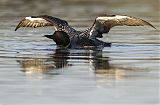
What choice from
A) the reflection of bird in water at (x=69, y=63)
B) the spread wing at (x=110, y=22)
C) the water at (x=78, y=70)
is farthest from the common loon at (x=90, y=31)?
the reflection of bird in water at (x=69, y=63)

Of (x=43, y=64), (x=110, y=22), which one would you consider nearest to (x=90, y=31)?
(x=110, y=22)

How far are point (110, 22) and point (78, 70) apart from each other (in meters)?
4.57

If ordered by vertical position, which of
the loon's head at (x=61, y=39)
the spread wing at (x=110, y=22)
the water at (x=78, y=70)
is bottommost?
the water at (x=78, y=70)

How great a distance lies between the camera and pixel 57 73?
Answer: 11.4 meters

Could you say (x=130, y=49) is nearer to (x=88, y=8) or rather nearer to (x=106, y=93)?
(x=106, y=93)

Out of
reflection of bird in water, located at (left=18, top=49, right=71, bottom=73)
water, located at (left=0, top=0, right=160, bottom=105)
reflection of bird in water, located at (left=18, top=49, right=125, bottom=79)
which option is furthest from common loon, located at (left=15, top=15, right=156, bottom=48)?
reflection of bird in water, located at (left=18, top=49, right=71, bottom=73)

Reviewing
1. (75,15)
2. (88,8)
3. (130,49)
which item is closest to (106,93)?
(130,49)

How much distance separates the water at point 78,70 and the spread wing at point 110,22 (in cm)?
42

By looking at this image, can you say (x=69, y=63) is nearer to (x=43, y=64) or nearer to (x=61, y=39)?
(x=43, y=64)

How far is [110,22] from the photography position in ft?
53.1

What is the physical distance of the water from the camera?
9328mm

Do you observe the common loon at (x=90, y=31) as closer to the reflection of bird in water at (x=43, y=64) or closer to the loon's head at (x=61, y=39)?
the loon's head at (x=61, y=39)

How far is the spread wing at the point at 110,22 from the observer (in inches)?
623

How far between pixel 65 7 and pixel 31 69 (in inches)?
645
